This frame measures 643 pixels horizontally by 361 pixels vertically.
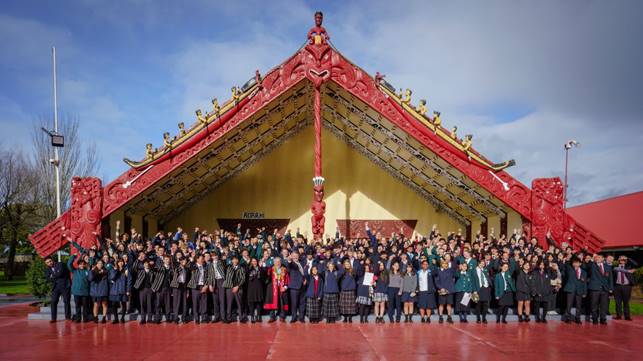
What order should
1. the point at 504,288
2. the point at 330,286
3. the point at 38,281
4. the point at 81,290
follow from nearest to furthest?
the point at 330,286 < the point at 81,290 < the point at 504,288 < the point at 38,281

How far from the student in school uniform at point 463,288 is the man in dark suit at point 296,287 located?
162 inches

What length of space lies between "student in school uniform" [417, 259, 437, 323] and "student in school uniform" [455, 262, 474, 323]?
2.16 ft

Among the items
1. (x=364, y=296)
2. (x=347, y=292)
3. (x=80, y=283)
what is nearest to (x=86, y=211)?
(x=80, y=283)

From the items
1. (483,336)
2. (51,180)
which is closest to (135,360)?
(483,336)

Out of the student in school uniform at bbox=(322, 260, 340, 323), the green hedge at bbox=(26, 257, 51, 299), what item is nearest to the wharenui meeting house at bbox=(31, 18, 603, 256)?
the green hedge at bbox=(26, 257, 51, 299)

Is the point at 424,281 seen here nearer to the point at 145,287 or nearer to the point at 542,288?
the point at 542,288

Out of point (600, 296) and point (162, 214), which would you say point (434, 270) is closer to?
point (600, 296)

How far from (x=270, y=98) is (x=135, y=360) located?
10071mm

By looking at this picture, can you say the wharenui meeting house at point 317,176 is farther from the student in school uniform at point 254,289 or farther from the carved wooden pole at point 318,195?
the student in school uniform at point 254,289

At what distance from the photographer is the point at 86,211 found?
15.5 meters

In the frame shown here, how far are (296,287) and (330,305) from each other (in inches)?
39.5

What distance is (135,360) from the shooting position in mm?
8148

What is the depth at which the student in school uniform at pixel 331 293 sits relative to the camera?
12.1 m

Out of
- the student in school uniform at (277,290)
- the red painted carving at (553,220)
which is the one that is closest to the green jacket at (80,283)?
the student in school uniform at (277,290)
